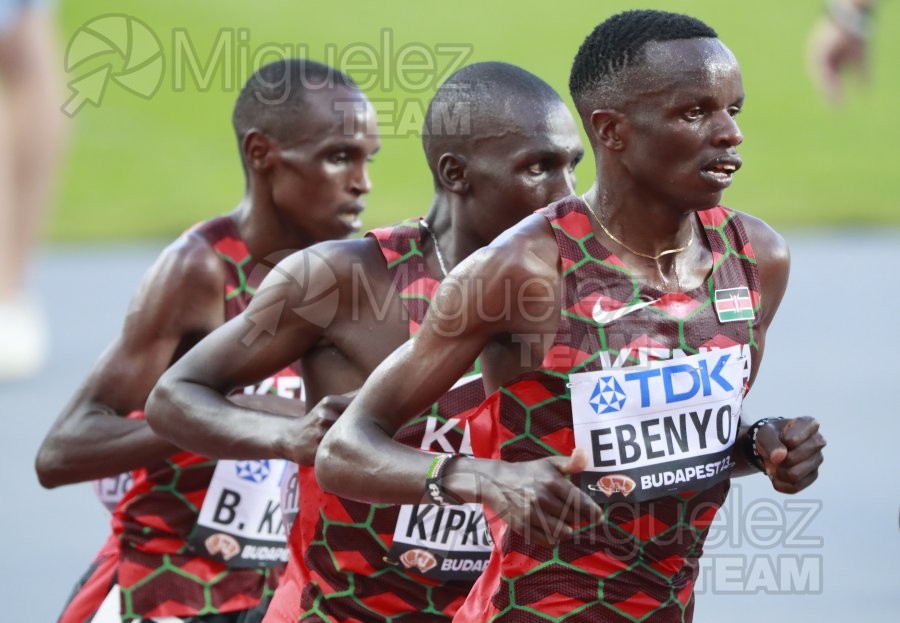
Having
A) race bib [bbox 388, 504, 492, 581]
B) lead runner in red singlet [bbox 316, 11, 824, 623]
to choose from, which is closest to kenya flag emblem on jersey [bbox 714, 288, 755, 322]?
lead runner in red singlet [bbox 316, 11, 824, 623]

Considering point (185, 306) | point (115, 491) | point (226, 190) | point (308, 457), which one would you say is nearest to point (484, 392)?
point (308, 457)

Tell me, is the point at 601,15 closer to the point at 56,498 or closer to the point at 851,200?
the point at 851,200

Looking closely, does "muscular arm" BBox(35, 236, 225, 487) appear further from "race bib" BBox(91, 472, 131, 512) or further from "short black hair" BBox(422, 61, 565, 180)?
"short black hair" BBox(422, 61, 565, 180)

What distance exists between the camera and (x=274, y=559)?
4090 millimetres

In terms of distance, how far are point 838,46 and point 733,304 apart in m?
19.7

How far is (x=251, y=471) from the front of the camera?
401cm

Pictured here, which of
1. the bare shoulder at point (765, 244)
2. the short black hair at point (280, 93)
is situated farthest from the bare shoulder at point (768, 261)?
the short black hair at point (280, 93)

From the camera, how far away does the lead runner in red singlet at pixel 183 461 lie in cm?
396

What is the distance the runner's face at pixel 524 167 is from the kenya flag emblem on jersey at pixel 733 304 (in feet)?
1.99

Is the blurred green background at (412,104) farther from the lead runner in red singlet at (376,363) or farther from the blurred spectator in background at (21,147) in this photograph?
the lead runner in red singlet at (376,363)

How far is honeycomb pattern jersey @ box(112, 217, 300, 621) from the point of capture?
158 inches

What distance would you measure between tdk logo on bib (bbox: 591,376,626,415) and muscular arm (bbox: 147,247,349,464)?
788mm

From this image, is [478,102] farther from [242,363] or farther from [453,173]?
[242,363]
